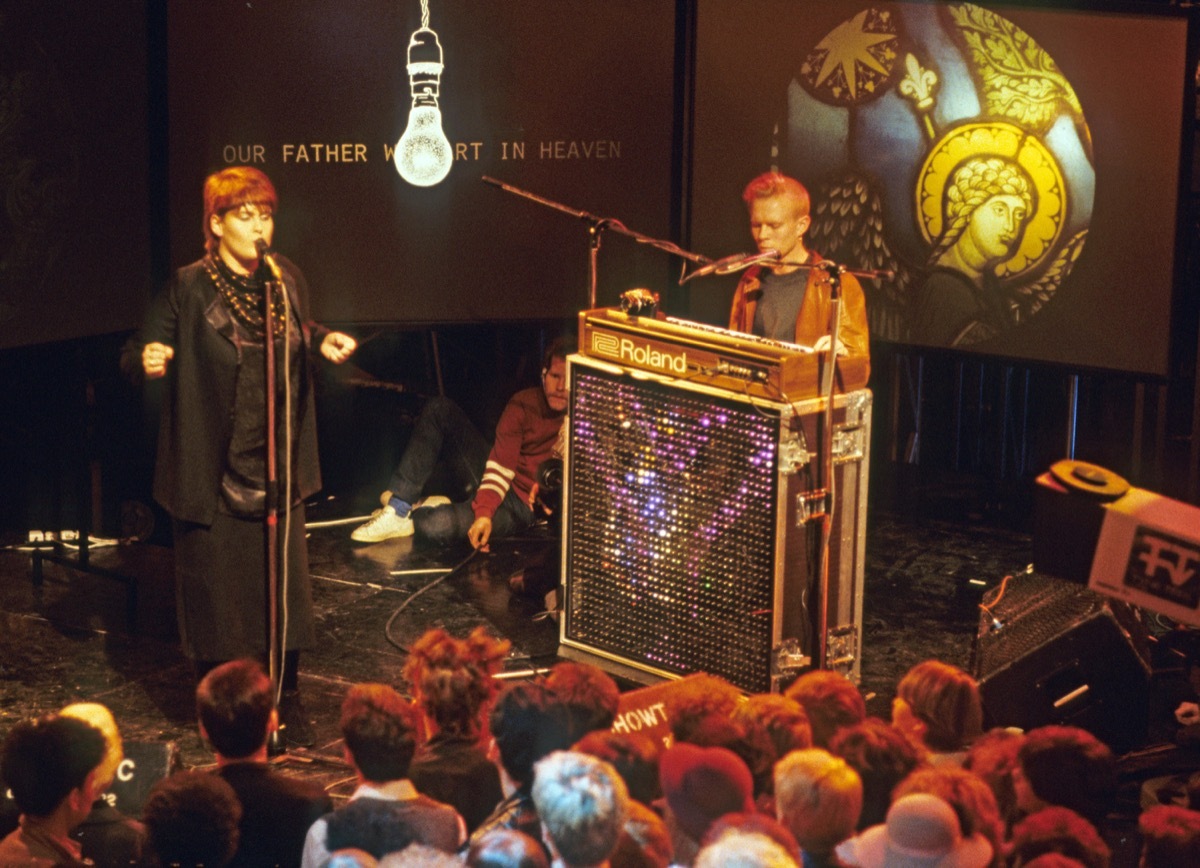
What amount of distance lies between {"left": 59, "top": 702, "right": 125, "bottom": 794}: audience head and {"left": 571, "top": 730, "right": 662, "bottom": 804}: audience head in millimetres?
1072

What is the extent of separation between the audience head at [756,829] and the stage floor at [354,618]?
2.04 meters

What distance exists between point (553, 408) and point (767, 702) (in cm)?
368

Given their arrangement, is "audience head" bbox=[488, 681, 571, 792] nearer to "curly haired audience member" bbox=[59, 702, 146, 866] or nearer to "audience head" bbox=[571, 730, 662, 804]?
"audience head" bbox=[571, 730, 662, 804]

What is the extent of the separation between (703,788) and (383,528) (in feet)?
14.0

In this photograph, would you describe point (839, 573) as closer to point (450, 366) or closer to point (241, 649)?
point (241, 649)

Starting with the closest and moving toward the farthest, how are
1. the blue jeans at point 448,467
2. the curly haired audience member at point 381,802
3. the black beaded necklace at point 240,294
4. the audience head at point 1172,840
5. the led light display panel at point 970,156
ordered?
the audience head at point 1172,840 < the curly haired audience member at point 381,802 < the black beaded necklace at point 240,294 < the led light display panel at point 970,156 < the blue jeans at point 448,467

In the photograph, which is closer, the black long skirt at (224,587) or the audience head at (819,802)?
the audience head at (819,802)

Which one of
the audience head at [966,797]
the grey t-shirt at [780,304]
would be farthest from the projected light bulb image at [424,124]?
the audience head at [966,797]

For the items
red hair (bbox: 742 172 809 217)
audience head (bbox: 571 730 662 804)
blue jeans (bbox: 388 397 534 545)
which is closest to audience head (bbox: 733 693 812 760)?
audience head (bbox: 571 730 662 804)

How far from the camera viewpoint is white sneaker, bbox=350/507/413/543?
25.1 feet

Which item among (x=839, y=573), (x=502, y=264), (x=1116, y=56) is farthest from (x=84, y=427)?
(x=1116, y=56)

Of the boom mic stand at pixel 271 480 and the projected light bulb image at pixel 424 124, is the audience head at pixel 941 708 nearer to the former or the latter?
the boom mic stand at pixel 271 480

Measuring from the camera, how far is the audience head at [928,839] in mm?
3332

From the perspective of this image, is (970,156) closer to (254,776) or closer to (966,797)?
(966,797)
